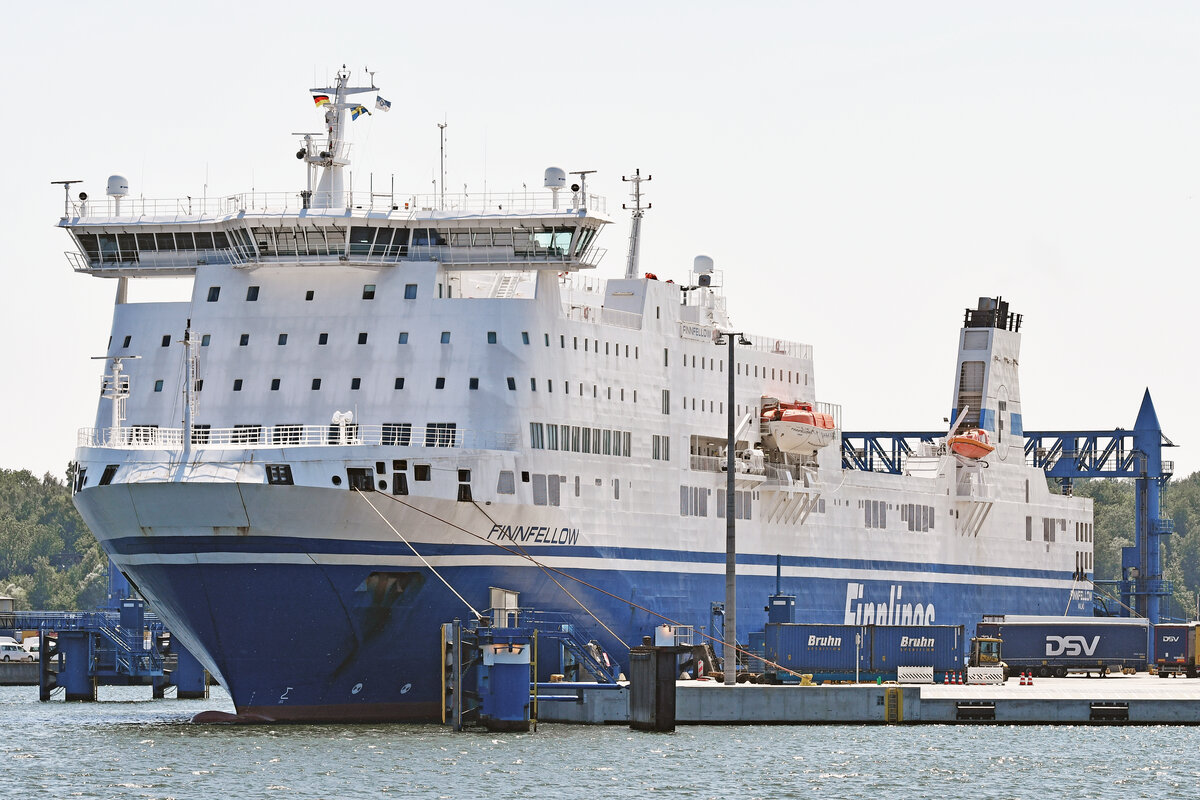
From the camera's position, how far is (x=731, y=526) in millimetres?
51469

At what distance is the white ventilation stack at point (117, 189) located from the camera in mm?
53781

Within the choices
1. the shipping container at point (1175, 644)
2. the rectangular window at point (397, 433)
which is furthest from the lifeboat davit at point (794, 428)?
the rectangular window at point (397, 433)

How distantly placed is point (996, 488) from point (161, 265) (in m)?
30.6

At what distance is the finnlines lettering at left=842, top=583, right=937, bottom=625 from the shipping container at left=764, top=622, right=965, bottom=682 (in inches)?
351

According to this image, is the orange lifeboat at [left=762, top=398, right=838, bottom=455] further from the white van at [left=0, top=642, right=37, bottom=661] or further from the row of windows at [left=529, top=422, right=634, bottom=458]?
the white van at [left=0, top=642, right=37, bottom=661]

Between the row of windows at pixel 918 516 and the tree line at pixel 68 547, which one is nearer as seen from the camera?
the row of windows at pixel 918 516

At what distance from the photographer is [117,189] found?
5388 centimetres

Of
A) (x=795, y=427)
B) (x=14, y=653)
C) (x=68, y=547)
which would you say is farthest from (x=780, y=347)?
(x=68, y=547)

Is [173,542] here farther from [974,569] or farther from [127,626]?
[974,569]

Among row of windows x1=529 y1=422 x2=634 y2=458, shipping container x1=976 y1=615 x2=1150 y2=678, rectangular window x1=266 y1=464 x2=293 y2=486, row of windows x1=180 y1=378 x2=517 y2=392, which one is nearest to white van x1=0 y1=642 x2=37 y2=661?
row of windows x1=180 y1=378 x2=517 y2=392

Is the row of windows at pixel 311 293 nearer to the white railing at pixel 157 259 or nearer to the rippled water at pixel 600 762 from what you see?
the white railing at pixel 157 259

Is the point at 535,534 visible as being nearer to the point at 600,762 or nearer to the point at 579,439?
the point at 579,439

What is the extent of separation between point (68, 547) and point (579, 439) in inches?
3538

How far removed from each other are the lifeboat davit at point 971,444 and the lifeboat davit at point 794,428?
9.94 metres
